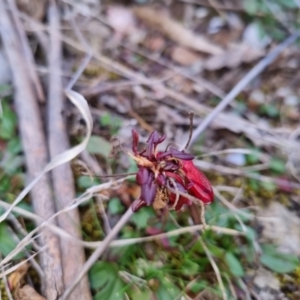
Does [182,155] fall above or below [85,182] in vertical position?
above

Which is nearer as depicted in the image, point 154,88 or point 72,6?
point 154,88

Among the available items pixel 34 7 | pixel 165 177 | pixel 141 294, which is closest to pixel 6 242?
pixel 141 294

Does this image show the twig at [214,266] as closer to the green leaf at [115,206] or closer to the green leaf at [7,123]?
the green leaf at [115,206]

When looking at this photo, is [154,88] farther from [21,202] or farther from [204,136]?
[21,202]

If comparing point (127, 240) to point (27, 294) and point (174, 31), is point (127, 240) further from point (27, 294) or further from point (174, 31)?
point (174, 31)

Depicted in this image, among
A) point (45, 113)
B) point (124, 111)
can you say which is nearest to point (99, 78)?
point (124, 111)

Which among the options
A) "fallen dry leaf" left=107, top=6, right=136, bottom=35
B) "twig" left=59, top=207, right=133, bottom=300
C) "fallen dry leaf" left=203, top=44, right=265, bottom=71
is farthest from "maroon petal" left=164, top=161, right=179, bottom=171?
"fallen dry leaf" left=107, top=6, right=136, bottom=35

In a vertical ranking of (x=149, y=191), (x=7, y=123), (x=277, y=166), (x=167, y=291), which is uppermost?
(x=149, y=191)

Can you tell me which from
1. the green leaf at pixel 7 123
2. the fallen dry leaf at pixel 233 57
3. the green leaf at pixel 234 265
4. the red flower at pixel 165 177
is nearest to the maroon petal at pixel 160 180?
the red flower at pixel 165 177
